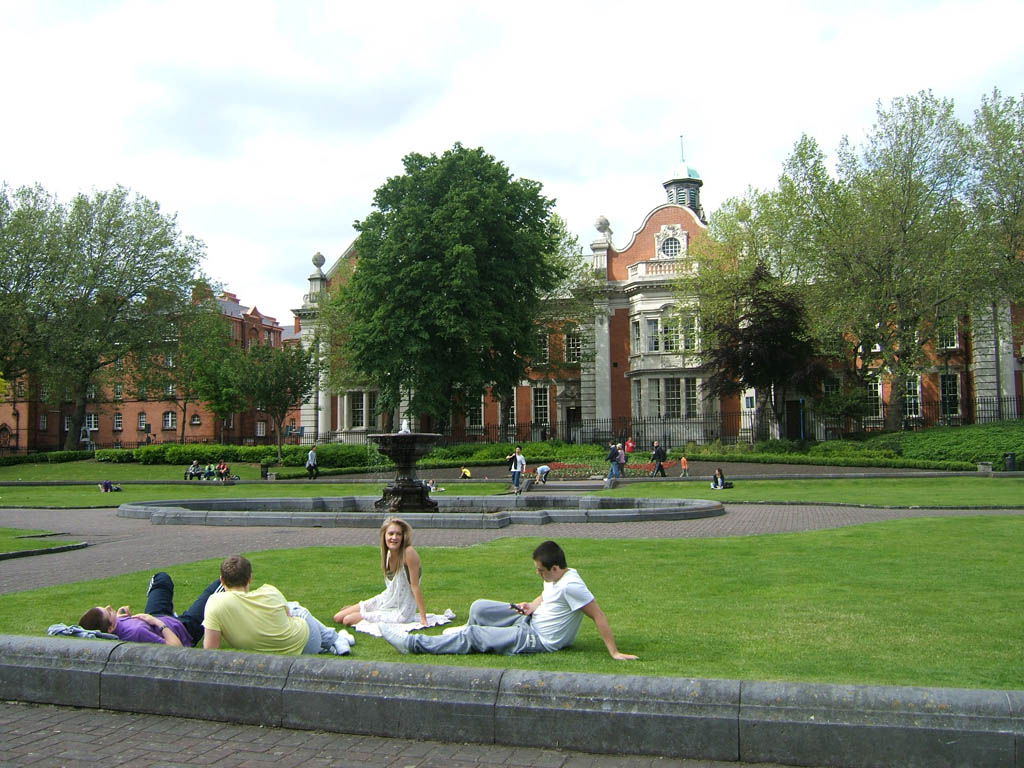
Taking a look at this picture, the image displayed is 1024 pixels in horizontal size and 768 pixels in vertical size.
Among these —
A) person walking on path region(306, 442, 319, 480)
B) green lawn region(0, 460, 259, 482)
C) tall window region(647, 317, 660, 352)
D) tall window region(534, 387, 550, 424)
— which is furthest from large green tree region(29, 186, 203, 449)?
tall window region(647, 317, 660, 352)

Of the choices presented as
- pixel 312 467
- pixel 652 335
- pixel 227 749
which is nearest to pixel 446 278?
pixel 312 467

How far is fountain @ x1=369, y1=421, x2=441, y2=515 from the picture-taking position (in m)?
20.8

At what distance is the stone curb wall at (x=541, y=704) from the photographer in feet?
15.2

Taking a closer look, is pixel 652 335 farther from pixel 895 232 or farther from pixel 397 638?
pixel 397 638

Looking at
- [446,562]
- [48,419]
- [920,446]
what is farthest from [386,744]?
[48,419]

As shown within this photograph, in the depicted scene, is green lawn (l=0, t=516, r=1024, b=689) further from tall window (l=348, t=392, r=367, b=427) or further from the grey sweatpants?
tall window (l=348, t=392, r=367, b=427)

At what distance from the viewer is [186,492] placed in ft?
106

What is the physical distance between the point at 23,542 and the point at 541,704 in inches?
516

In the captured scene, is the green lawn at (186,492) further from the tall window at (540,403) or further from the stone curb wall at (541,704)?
the tall window at (540,403)

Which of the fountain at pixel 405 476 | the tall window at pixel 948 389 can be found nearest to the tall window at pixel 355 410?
the tall window at pixel 948 389

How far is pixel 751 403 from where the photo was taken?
45500mm

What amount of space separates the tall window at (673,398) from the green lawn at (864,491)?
59.9 feet

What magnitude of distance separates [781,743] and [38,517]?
2188 centimetres

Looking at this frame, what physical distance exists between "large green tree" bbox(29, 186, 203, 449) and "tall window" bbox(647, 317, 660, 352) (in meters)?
27.7
